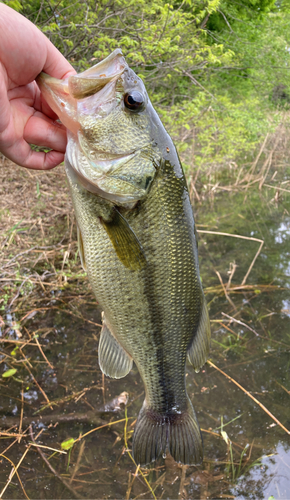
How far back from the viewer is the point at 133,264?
1.46m

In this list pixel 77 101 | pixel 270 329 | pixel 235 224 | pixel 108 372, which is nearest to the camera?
pixel 77 101

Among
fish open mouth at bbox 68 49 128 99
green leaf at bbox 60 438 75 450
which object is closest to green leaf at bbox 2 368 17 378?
green leaf at bbox 60 438 75 450

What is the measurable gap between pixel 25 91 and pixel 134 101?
0.70 m

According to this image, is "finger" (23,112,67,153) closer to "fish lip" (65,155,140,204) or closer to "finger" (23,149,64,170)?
"finger" (23,149,64,170)

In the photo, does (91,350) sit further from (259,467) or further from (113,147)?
(113,147)

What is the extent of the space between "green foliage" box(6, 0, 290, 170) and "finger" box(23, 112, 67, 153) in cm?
213

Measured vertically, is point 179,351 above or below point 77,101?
below

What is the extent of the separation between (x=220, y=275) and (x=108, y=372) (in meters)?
3.54

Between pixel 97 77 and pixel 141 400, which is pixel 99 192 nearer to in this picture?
pixel 97 77

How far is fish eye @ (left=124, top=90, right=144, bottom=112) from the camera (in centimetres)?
137

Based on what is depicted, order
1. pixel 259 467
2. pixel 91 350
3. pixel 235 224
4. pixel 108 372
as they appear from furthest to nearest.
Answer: pixel 235 224
pixel 91 350
pixel 259 467
pixel 108 372

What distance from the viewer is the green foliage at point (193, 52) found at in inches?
170

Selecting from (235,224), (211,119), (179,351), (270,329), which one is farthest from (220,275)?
(211,119)

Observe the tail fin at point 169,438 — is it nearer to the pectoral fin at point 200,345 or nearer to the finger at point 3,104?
the pectoral fin at point 200,345
